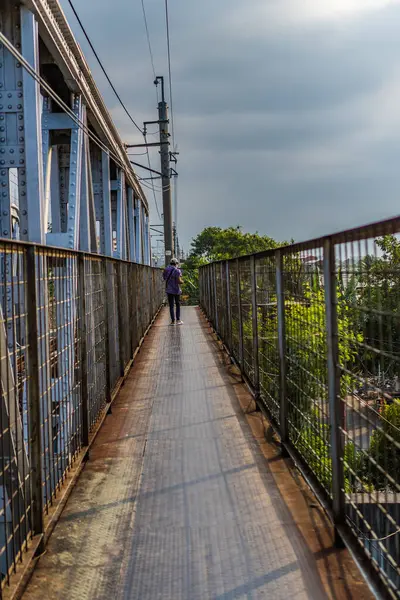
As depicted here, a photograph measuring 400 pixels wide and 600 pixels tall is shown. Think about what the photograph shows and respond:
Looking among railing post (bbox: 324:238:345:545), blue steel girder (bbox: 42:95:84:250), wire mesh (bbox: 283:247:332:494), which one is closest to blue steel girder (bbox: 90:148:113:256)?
blue steel girder (bbox: 42:95:84:250)

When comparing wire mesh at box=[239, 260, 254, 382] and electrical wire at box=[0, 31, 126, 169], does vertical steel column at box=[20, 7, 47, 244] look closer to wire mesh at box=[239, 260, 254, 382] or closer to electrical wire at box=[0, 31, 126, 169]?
electrical wire at box=[0, 31, 126, 169]

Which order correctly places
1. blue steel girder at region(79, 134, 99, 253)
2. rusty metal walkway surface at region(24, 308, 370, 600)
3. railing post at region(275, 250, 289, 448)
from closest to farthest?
rusty metal walkway surface at region(24, 308, 370, 600) < railing post at region(275, 250, 289, 448) < blue steel girder at region(79, 134, 99, 253)

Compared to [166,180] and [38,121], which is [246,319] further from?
[166,180]

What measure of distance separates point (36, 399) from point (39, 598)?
91cm

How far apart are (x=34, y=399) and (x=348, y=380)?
154 cm

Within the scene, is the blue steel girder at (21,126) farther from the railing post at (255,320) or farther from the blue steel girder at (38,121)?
the railing post at (255,320)

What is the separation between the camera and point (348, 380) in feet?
10.3

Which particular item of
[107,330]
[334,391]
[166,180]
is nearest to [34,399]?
[334,391]

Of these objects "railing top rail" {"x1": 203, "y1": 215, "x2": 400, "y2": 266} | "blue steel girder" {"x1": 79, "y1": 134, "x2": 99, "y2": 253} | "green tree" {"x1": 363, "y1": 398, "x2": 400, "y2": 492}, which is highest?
"blue steel girder" {"x1": 79, "y1": 134, "x2": 99, "y2": 253}

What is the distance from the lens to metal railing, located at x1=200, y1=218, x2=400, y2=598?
8.00 ft

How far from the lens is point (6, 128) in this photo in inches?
257

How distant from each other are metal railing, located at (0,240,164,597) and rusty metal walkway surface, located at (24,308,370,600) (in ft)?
0.71

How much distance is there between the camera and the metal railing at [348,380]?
244 centimetres

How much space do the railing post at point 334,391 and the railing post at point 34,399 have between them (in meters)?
1.44
